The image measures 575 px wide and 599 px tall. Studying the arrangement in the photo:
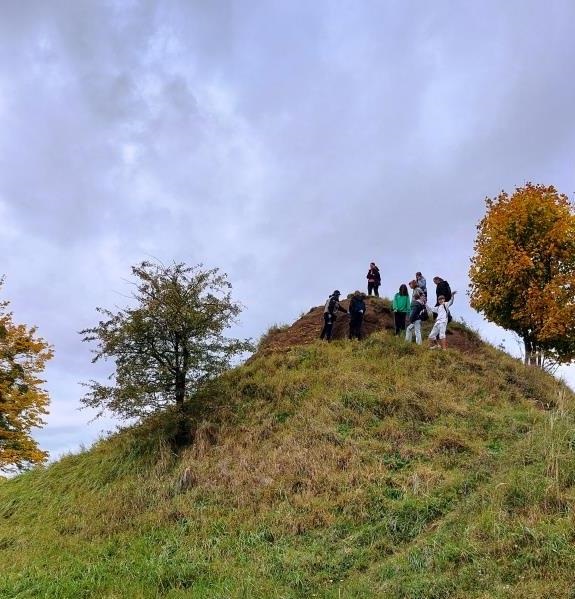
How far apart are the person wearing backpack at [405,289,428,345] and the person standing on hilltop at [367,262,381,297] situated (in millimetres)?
5226

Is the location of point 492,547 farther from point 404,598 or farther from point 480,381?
point 480,381

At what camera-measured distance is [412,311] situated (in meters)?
17.2

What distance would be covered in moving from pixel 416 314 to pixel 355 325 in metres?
2.41

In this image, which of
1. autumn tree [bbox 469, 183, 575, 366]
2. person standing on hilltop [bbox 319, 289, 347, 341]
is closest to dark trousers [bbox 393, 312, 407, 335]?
person standing on hilltop [bbox 319, 289, 347, 341]

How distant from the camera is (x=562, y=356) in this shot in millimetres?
22438

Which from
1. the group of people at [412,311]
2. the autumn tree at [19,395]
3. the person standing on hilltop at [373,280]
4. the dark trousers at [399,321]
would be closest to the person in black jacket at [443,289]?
the group of people at [412,311]

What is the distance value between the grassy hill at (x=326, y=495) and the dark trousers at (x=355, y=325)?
1.86 metres

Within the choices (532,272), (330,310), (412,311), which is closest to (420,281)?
(412,311)

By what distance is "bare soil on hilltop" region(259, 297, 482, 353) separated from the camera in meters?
19.3

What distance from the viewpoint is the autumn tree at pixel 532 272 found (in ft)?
69.4

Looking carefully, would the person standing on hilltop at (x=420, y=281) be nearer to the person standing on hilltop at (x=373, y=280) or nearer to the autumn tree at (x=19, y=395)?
the person standing on hilltop at (x=373, y=280)

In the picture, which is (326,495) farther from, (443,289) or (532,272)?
(532,272)

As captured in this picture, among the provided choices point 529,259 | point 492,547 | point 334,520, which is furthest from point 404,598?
point 529,259

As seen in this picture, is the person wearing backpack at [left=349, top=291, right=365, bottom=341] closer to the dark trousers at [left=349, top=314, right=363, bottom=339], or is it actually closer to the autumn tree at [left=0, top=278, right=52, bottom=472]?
the dark trousers at [left=349, top=314, right=363, bottom=339]
